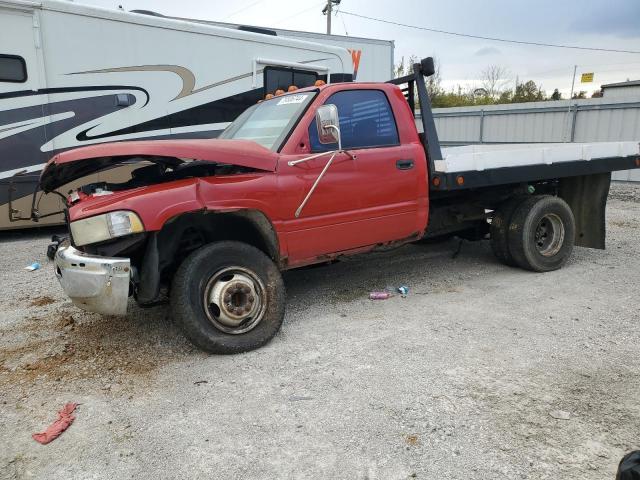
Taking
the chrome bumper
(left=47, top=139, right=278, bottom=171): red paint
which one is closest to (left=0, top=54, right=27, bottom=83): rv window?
(left=47, top=139, right=278, bottom=171): red paint

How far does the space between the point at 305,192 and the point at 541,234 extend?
318 centimetres

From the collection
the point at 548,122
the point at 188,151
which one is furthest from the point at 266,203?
the point at 548,122

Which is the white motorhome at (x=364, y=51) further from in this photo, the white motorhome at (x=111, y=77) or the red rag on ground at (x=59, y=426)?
the red rag on ground at (x=59, y=426)

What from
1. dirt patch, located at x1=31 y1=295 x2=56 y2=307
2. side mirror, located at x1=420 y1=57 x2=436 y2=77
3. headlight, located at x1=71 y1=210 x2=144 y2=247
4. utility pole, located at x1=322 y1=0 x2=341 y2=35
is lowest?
dirt patch, located at x1=31 y1=295 x2=56 y2=307

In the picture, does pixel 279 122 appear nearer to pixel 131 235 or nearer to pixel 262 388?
pixel 131 235

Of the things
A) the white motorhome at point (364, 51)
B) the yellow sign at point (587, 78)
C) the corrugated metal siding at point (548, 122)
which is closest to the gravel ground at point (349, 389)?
the white motorhome at point (364, 51)

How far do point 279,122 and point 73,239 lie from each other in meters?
1.95

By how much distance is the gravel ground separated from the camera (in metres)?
2.53

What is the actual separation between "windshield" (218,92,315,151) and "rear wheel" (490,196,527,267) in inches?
108

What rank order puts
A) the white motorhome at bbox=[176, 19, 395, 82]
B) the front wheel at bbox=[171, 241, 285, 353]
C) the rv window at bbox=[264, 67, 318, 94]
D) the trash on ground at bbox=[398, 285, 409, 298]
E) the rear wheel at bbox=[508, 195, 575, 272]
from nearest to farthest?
1. the front wheel at bbox=[171, 241, 285, 353]
2. the trash on ground at bbox=[398, 285, 409, 298]
3. the rear wheel at bbox=[508, 195, 575, 272]
4. the rv window at bbox=[264, 67, 318, 94]
5. the white motorhome at bbox=[176, 19, 395, 82]

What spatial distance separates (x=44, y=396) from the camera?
3.20 meters

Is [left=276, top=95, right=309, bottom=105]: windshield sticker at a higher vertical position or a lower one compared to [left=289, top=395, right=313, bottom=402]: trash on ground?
higher

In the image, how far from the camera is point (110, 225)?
3365mm

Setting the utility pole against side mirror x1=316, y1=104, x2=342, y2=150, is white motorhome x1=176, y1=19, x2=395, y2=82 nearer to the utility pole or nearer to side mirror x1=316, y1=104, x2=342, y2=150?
side mirror x1=316, y1=104, x2=342, y2=150
